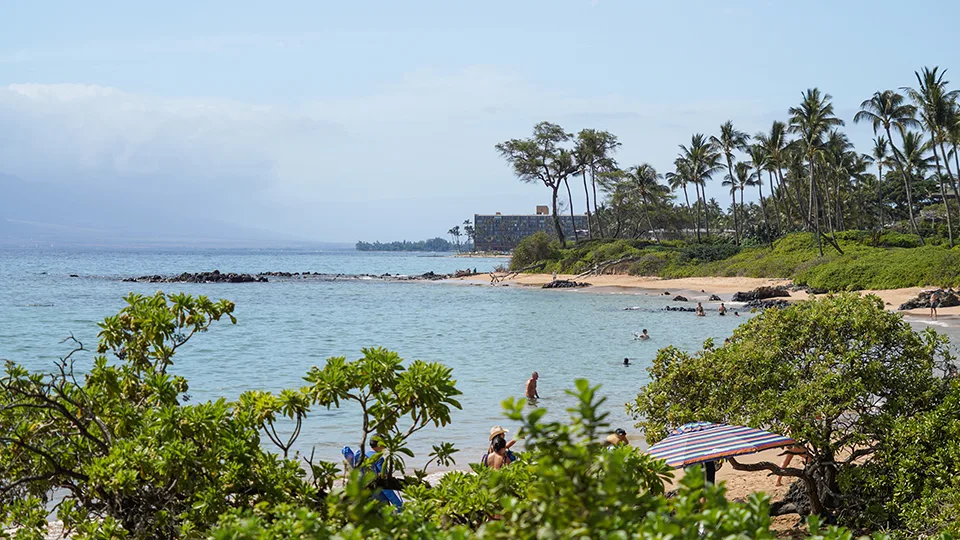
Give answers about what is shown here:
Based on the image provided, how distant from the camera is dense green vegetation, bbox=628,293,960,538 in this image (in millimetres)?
8102

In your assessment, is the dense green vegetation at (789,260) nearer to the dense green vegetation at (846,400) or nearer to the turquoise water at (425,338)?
the turquoise water at (425,338)

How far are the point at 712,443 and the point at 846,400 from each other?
148 cm

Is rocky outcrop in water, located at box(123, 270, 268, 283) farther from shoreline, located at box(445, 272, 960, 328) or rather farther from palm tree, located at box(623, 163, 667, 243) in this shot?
palm tree, located at box(623, 163, 667, 243)

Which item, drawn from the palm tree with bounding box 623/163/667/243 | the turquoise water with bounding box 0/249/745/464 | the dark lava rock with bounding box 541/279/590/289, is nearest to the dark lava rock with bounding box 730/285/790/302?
the turquoise water with bounding box 0/249/745/464

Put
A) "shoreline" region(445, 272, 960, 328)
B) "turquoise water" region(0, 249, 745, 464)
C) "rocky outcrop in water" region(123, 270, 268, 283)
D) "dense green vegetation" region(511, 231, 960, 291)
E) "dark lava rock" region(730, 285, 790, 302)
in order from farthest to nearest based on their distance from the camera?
"rocky outcrop in water" region(123, 270, 268, 283) → "dark lava rock" region(730, 285, 790, 302) → "dense green vegetation" region(511, 231, 960, 291) → "shoreline" region(445, 272, 960, 328) → "turquoise water" region(0, 249, 745, 464)

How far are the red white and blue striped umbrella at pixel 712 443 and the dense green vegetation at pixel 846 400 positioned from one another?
0.44 m

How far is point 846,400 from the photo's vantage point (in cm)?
877

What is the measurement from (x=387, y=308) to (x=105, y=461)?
46160 millimetres

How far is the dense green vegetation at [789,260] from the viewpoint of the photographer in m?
43.9

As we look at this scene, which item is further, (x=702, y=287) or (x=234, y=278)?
(x=234, y=278)

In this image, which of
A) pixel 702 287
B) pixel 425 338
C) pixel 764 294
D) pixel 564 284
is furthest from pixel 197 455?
pixel 564 284

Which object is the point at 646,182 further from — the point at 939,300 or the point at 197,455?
the point at 197,455

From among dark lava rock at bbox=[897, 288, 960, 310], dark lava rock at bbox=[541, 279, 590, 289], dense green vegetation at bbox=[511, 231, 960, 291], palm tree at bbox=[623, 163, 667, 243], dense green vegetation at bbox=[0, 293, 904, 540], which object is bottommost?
dark lava rock at bbox=[897, 288, 960, 310]

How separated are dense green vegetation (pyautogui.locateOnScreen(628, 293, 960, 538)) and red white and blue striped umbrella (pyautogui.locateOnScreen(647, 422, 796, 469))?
1.43ft
